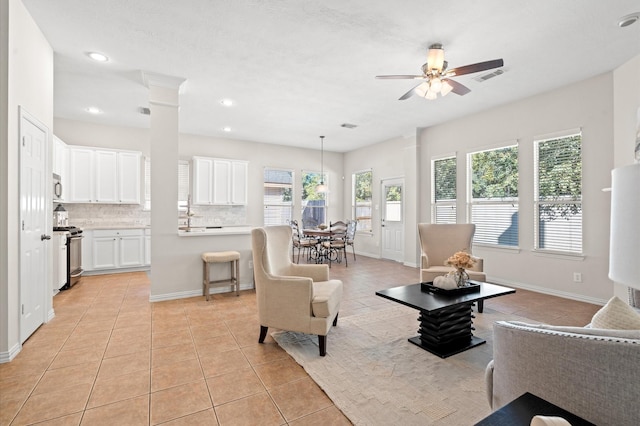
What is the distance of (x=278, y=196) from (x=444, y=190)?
4.14 metres

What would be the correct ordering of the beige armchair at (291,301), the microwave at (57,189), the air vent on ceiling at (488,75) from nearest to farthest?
the beige armchair at (291,301) → the air vent on ceiling at (488,75) → the microwave at (57,189)

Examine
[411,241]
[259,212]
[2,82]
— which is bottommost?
[411,241]

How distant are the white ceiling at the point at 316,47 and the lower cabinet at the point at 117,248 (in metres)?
2.29

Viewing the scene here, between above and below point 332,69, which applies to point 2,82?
below

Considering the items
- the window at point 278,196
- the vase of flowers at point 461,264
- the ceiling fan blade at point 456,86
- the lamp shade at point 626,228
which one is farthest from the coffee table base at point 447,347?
the window at point 278,196

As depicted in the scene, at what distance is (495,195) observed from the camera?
5.30 m

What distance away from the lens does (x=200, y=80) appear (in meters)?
4.23

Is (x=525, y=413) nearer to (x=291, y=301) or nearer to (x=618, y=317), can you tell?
(x=618, y=317)

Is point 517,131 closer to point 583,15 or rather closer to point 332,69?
point 583,15

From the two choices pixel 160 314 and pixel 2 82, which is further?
pixel 160 314

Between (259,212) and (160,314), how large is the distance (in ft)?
14.6

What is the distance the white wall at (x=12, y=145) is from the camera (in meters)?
2.47

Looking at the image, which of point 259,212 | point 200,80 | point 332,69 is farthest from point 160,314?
point 259,212

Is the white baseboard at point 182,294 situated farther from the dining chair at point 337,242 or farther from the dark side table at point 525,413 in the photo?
the dark side table at point 525,413
